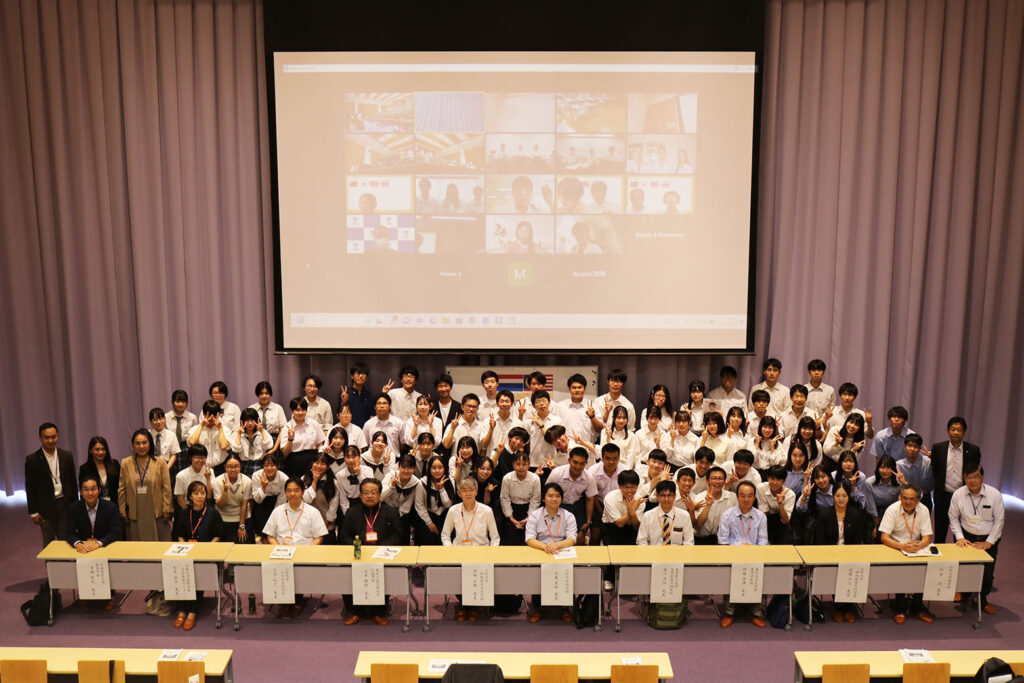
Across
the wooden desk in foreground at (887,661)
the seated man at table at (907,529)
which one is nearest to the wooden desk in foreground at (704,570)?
the seated man at table at (907,529)

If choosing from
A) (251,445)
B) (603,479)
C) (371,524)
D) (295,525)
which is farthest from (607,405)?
(251,445)

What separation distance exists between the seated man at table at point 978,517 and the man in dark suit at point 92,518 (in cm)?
647

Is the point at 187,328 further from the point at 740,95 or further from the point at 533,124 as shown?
the point at 740,95

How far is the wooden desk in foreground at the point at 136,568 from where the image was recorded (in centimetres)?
610

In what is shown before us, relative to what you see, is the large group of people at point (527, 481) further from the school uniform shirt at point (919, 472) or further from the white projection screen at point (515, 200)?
the white projection screen at point (515, 200)

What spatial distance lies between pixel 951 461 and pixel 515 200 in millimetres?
4559

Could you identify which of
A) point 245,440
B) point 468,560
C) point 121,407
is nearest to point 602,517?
point 468,560

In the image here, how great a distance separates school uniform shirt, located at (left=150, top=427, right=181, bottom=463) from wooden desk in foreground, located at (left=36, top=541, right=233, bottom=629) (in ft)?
4.02

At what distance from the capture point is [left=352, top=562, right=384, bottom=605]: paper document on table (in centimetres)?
600

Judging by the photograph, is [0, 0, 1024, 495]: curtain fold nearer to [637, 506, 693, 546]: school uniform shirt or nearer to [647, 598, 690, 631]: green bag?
[637, 506, 693, 546]: school uniform shirt

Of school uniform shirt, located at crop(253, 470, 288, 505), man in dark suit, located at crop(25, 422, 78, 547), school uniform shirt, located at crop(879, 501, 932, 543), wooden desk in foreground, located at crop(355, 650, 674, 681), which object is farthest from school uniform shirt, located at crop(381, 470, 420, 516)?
school uniform shirt, located at crop(879, 501, 932, 543)

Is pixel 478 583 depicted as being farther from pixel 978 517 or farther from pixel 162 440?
pixel 978 517

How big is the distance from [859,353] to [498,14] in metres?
5.04

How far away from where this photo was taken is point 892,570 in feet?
19.9
